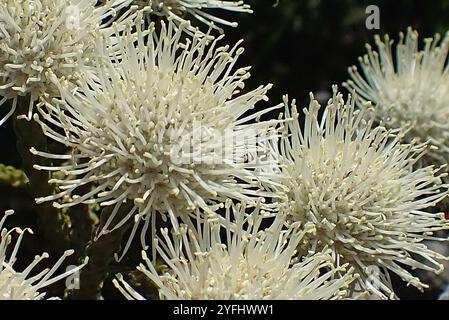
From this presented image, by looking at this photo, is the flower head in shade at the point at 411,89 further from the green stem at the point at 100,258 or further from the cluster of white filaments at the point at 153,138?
the green stem at the point at 100,258

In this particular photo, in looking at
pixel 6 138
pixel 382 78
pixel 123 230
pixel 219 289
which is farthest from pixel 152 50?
pixel 382 78

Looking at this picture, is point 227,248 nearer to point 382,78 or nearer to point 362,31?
point 382,78

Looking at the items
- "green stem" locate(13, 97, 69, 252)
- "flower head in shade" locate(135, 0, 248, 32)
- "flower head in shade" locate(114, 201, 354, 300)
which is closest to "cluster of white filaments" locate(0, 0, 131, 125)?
"green stem" locate(13, 97, 69, 252)

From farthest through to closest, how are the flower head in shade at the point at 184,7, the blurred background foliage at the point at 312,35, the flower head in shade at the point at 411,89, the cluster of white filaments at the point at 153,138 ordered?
1. the blurred background foliage at the point at 312,35
2. the flower head in shade at the point at 411,89
3. the flower head in shade at the point at 184,7
4. the cluster of white filaments at the point at 153,138

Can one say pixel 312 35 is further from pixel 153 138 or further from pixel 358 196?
pixel 153 138

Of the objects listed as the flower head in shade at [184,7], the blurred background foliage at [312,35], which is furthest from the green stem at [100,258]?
the blurred background foliage at [312,35]

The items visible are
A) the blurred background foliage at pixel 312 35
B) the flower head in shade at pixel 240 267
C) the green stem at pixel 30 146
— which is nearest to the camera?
the flower head in shade at pixel 240 267
